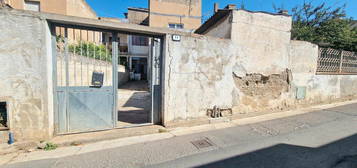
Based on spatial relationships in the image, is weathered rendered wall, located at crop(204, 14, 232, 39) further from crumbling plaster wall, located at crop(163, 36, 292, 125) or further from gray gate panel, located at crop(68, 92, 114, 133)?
gray gate panel, located at crop(68, 92, 114, 133)

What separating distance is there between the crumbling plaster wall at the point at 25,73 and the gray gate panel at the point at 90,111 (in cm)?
45

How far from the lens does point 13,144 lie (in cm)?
291

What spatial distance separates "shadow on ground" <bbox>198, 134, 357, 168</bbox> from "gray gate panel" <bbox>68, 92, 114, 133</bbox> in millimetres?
2560

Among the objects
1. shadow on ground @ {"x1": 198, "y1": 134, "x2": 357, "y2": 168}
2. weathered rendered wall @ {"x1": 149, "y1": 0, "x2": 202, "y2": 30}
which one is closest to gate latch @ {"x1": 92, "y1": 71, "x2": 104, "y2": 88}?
shadow on ground @ {"x1": 198, "y1": 134, "x2": 357, "y2": 168}

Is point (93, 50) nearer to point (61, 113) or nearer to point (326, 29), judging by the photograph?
point (61, 113)

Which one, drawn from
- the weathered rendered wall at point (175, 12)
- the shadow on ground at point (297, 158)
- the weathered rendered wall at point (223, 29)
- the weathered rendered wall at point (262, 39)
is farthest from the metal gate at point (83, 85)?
the weathered rendered wall at point (175, 12)

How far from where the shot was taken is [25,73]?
294cm

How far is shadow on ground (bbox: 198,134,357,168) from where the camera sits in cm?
256

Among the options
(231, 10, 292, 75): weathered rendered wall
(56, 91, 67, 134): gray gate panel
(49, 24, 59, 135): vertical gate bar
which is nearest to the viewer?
(49, 24, 59, 135): vertical gate bar

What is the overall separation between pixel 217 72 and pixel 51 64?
4.00 m

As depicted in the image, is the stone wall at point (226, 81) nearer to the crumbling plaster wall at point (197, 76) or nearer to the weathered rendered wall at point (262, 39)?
the crumbling plaster wall at point (197, 76)

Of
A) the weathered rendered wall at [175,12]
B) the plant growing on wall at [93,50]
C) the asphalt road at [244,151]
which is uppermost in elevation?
the weathered rendered wall at [175,12]

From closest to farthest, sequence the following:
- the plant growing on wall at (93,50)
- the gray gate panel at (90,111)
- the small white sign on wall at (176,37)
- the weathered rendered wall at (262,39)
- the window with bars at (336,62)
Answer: the gray gate panel at (90,111) → the plant growing on wall at (93,50) → the small white sign on wall at (176,37) → the weathered rendered wall at (262,39) → the window with bars at (336,62)

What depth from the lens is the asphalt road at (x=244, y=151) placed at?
2.59m
